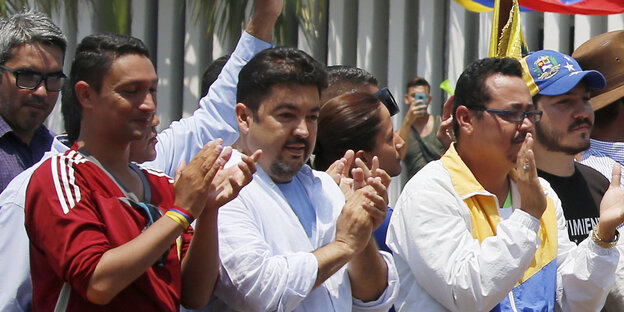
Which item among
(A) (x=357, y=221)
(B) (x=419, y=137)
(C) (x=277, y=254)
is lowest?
(B) (x=419, y=137)

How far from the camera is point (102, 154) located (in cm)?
279

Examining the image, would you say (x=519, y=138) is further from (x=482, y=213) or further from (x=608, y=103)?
(x=608, y=103)

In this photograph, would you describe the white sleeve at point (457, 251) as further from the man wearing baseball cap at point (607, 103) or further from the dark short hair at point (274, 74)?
the man wearing baseball cap at point (607, 103)

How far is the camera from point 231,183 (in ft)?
8.77

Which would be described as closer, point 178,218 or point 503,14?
point 178,218

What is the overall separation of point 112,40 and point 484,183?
1418mm

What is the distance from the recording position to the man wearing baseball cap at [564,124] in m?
3.99

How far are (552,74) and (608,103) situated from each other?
591 mm

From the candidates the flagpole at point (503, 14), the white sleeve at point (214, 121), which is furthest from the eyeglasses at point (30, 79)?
the flagpole at point (503, 14)

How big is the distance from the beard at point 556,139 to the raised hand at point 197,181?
1841 mm

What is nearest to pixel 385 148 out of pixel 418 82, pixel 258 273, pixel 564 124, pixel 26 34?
pixel 564 124

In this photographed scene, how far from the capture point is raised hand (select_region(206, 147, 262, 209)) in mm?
2662

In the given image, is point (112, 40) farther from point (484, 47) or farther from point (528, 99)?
point (484, 47)

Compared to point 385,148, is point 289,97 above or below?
above
